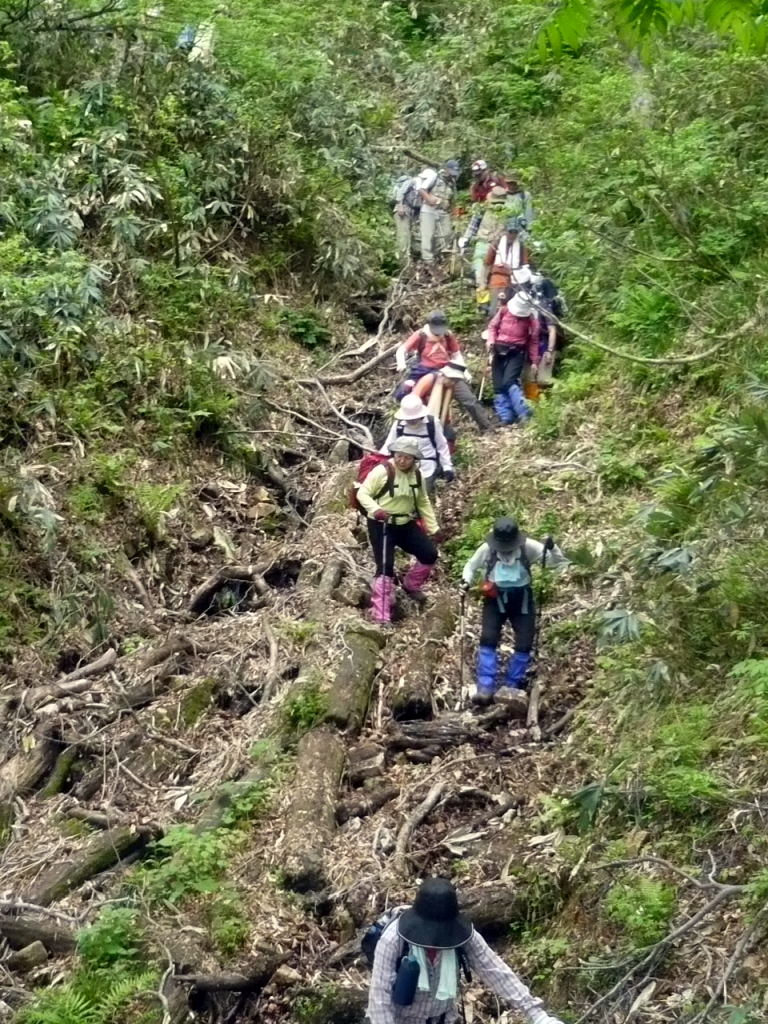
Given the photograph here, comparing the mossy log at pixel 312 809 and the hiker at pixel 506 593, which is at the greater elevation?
the hiker at pixel 506 593

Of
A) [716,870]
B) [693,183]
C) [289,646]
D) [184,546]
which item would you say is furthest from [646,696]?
[693,183]

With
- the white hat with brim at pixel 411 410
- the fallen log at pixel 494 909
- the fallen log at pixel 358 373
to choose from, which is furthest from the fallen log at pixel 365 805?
the fallen log at pixel 358 373

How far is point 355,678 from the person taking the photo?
784 cm

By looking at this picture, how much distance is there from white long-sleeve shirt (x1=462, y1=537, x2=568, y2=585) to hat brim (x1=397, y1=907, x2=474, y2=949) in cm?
348

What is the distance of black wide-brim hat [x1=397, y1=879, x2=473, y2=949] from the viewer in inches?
177

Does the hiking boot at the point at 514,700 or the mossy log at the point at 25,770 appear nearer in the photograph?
the mossy log at the point at 25,770

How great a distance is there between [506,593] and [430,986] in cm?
352

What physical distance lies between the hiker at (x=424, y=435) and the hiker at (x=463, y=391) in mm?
1442

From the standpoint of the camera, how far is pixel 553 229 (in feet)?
48.8

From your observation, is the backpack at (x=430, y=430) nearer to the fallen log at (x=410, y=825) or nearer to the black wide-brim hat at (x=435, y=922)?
the fallen log at (x=410, y=825)

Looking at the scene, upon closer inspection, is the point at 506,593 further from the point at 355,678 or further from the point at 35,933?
the point at 35,933

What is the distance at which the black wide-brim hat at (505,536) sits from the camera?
7.62 metres

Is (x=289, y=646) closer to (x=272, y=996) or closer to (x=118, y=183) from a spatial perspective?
(x=272, y=996)

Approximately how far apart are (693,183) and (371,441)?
14.5 feet
